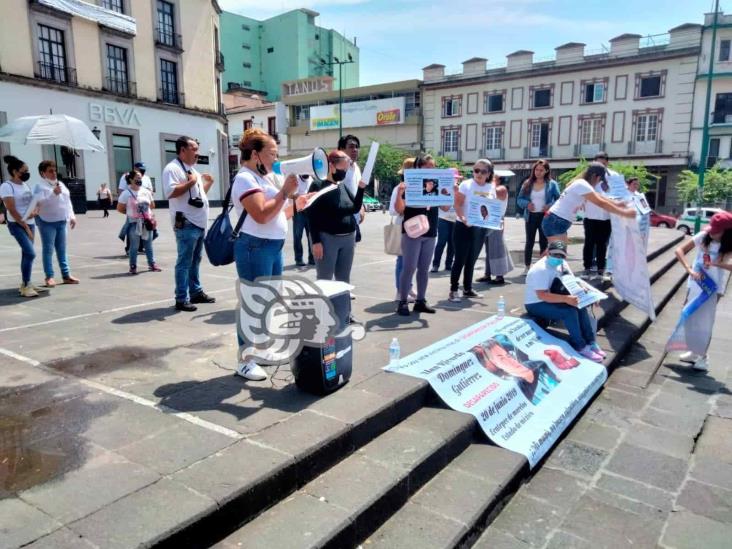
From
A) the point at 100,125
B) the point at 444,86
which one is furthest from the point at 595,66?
the point at 100,125

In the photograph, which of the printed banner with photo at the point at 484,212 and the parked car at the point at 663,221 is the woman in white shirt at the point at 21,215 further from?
the parked car at the point at 663,221

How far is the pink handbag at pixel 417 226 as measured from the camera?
18.2ft

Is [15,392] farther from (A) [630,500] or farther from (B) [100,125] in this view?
(B) [100,125]

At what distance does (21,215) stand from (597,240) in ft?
25.2

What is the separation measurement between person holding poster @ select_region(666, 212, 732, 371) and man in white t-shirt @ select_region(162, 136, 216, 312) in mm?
4896

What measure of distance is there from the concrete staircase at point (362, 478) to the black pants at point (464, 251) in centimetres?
301

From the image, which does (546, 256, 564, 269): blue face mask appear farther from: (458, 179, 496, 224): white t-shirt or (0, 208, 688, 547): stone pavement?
(458, 179, 496, 224): white t-shirt

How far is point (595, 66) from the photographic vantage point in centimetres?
3962

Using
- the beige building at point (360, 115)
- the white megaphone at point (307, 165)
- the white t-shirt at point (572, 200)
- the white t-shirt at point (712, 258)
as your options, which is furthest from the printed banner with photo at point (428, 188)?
the beige building at point (360, 115)

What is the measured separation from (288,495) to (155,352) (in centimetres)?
220

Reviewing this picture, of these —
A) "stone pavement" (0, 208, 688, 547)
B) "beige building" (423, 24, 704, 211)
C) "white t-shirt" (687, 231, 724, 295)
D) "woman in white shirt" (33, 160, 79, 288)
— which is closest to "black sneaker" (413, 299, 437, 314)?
"stone pavement" (0, 208, 688, 547)

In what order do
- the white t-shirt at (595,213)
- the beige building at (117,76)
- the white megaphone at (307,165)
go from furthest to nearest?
the beige building at (117,76)
the white t-shirt at (595,213)
the white megaphone at (307,165)

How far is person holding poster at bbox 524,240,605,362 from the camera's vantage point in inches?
196

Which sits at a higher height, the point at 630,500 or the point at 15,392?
the point at 15,392
